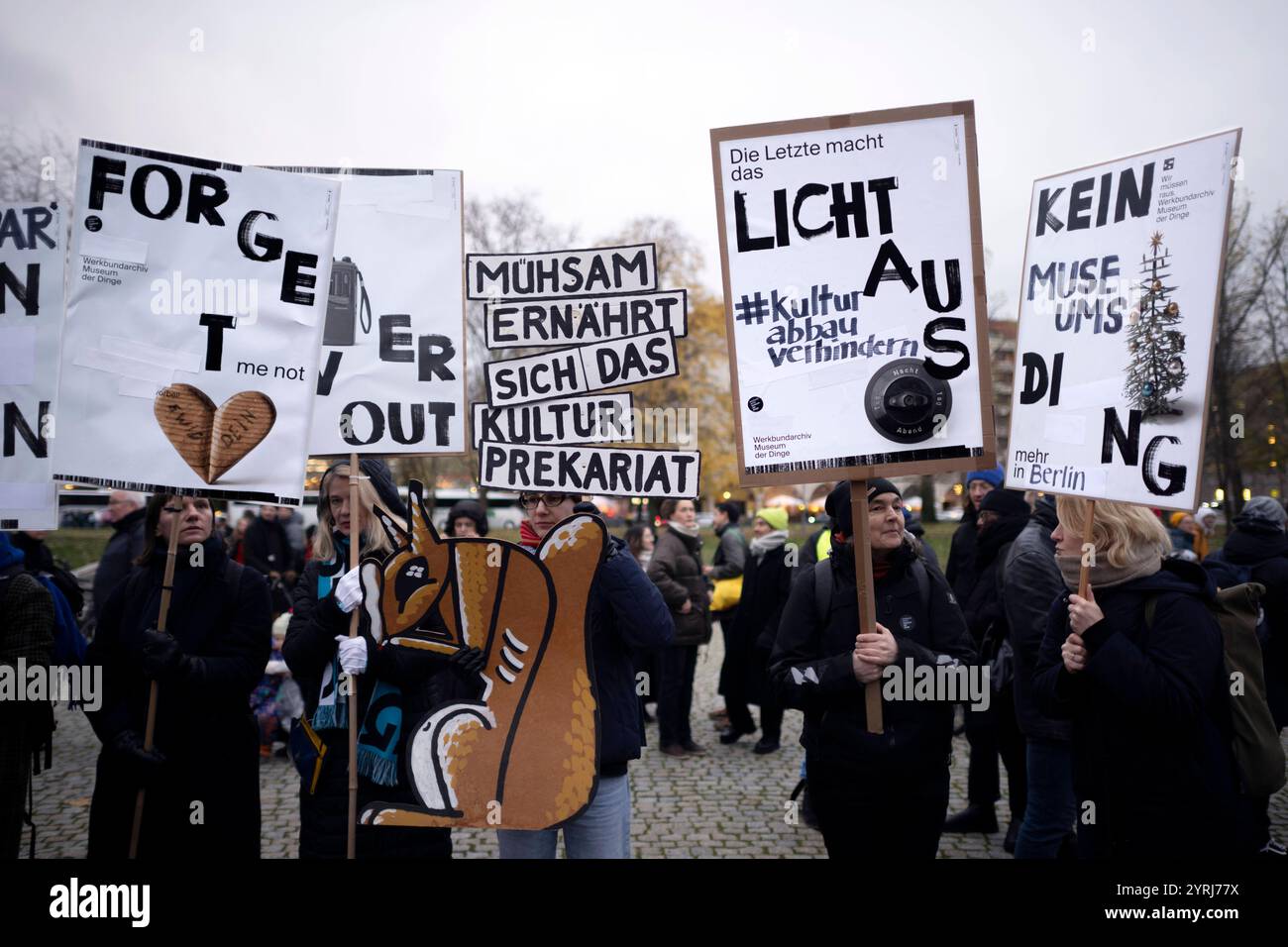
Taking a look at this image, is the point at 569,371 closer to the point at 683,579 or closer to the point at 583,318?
the point at 583,318

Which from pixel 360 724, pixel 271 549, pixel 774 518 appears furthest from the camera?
pixel 271 549

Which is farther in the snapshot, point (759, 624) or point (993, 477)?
point (759, 624)

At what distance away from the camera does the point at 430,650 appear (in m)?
3.39

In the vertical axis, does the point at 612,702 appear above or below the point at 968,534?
→ below

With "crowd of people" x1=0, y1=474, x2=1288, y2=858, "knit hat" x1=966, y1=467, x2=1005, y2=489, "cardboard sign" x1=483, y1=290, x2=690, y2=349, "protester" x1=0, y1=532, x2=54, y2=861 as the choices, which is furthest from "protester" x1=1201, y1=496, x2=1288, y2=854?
"protester" x1=0, y1=532, x2=54, y2=861

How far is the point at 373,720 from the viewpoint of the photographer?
11.6 ft

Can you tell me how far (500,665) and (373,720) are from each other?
580 mm

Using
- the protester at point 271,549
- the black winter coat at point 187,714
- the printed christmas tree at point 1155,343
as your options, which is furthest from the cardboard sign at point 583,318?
the protester at point 271,549

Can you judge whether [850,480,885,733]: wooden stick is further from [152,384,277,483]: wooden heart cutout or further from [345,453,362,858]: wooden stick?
[152,384,277,483]: wooden heart cutout

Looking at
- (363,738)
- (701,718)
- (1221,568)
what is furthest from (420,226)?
(701,718)

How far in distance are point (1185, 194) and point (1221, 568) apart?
9.73ft

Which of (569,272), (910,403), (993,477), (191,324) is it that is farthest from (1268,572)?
(191,324)

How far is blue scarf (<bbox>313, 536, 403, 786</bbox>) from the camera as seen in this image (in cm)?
346
